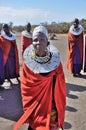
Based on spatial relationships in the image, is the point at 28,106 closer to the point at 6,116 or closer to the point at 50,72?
the point at 50,72

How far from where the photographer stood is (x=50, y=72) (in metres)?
4.77

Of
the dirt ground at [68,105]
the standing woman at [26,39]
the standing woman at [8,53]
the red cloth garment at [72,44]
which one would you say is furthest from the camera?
the standing woman at [26,39]

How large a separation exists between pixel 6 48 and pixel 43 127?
7443mm

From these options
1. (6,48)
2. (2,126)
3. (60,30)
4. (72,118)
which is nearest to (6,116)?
(2,126)

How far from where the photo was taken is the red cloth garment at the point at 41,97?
15.3 ft

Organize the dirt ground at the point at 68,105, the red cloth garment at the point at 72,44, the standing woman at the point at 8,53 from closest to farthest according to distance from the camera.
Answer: the dirt ground at the point at 68,105
the standing woman at the point at 8,53
the red cloth garment at the point at 72,44

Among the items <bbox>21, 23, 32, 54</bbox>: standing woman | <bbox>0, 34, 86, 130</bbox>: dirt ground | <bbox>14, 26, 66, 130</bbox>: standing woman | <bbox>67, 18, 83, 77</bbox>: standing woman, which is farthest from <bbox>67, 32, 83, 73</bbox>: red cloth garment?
<bbox>14, 26, 66, 130</bbox>: standing woman

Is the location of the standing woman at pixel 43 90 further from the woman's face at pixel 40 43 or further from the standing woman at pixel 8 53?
the standing woman at pixel 8 53

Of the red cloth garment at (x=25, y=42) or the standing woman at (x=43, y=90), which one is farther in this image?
the red cloth garment at (x=25, y=42)

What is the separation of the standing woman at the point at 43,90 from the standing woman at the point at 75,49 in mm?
8338

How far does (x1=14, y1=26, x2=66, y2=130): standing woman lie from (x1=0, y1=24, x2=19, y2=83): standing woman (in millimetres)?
6764

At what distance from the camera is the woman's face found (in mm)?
4680

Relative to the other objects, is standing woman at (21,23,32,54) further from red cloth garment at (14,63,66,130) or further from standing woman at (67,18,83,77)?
red cloth garment at (14,63,66,130)

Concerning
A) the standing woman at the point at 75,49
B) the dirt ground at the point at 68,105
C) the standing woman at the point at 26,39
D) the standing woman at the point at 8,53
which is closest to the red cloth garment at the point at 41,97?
the dirt ground at the point at 68,105
